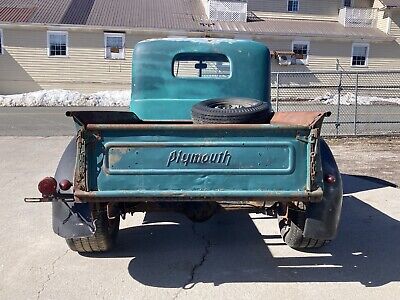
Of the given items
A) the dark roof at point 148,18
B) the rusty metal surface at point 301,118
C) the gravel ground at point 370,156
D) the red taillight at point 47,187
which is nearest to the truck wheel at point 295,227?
the rusty metal surface at point 301,118

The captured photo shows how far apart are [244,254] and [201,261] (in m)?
0.45

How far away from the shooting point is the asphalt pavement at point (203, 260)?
3.50 metres

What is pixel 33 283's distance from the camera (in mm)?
3586

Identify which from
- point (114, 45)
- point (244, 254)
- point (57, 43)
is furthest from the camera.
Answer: point (114, 45)

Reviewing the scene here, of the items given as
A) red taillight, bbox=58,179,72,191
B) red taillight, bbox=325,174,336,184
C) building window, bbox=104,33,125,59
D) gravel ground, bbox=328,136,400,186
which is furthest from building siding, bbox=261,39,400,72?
red taillight, bbox=58,179,72,191

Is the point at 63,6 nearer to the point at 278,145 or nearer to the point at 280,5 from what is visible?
the point at 280,5

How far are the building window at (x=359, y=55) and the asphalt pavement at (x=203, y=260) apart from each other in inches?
892

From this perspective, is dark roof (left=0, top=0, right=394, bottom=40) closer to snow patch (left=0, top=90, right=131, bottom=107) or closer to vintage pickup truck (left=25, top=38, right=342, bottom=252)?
snow patch (left=0, top=90, right=131, bottom=107)

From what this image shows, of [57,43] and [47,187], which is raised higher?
[47,187]

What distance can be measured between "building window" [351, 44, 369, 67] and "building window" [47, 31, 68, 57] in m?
17.0

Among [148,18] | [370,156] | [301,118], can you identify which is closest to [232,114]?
[301,118]

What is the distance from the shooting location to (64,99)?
885 inches

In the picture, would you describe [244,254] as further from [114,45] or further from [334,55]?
[334,55]

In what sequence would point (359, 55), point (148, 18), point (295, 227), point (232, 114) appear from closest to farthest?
point (232, 114), point (295, 227), point (148, 18), point (359, 55)
